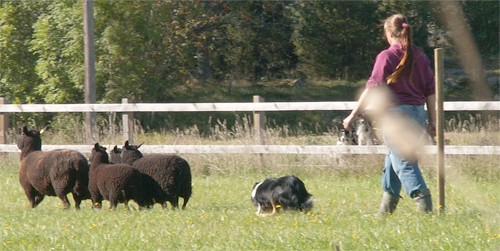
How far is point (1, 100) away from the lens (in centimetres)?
2081

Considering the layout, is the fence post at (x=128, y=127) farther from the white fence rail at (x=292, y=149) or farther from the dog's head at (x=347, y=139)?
the dog's head at (x=347, y=139)

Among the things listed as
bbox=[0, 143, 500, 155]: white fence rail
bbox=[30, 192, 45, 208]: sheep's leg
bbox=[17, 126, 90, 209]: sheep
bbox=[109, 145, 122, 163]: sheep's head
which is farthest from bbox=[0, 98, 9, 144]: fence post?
bbox=[109, 145, 122, 163]: sheep's head

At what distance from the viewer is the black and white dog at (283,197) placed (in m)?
11.1

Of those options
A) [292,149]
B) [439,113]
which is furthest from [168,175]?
[292,149]

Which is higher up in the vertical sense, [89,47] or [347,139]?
[89,47]

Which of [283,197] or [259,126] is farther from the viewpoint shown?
[259,126]

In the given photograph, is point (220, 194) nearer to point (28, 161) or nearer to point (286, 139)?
point (28, 161)

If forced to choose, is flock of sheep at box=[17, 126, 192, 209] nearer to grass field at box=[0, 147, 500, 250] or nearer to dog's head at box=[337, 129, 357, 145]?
grass field at box=[0, 147, 500, 250]

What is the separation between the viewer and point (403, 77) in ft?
32.3

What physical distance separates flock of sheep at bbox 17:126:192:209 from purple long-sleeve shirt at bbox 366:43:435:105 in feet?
10.9

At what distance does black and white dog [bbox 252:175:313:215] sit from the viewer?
36.5 ft

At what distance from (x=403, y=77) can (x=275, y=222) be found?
72.7 inches

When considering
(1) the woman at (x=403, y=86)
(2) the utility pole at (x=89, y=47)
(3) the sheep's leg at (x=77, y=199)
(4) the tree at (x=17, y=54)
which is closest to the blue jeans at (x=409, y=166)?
(1) the woman at (x=403, y=86)

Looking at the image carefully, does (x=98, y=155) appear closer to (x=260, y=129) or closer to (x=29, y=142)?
(x=29, y=142)
